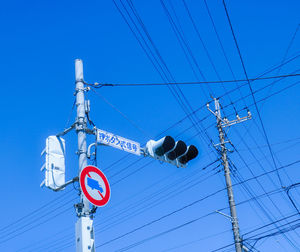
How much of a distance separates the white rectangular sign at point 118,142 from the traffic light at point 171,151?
10.3 inches

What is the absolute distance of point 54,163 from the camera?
24.4 ft

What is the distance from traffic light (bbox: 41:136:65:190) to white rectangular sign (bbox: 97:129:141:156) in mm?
794

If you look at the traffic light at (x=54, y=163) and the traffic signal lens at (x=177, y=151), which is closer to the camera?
the traffic light at (x=54, y=163)

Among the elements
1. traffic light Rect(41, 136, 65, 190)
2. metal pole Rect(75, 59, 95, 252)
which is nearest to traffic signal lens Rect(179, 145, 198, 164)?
metal pole Rect(75, 59, 95, 252)

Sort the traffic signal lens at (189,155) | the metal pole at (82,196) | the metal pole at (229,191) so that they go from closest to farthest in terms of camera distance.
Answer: the metal pole at (82,196), the traffic signal lens at (189,155), the metal pole at (229,191)

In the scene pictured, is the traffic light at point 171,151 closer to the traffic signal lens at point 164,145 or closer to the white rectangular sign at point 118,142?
the traffic signal lens at point 164,145

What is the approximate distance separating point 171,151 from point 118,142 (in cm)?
115

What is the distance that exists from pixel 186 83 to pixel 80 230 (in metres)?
6.02

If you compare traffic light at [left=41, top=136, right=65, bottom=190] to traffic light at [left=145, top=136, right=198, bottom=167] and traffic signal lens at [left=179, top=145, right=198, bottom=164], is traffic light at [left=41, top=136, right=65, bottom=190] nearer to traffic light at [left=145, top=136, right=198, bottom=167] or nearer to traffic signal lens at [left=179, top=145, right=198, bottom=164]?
traffic light at [left=145, top=136, right=198, bottom=167]

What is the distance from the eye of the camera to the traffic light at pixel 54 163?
23.8 ft

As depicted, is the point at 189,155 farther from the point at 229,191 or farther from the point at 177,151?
the point at 229,191

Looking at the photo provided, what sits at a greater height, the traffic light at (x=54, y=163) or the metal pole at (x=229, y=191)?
the metal pole at (x=229, y=191)

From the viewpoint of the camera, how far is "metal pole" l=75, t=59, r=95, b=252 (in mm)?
6641

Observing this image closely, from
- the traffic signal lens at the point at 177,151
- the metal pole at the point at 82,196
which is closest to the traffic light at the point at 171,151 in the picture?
the traffic signal lens at the point at 177,151
